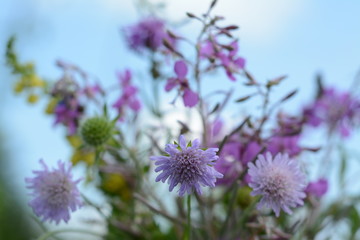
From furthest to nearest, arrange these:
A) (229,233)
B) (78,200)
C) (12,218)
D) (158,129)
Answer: (12,218)
(158,129)
(229,233)
(78,200)

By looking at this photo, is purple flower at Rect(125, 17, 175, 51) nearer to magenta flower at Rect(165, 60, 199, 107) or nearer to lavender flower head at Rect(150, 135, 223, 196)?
magenta flower at Rect(165, 60, 199, 107)

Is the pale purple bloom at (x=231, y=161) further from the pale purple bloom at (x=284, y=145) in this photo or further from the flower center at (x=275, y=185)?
the flower center at (x=275, y=185)

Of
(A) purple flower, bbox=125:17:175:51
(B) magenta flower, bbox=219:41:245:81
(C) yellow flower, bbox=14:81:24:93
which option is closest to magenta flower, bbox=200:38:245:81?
(B) magenta flower, bbox=219:41:245:81

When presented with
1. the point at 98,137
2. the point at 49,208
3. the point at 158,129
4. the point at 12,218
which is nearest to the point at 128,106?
the point at 158,129

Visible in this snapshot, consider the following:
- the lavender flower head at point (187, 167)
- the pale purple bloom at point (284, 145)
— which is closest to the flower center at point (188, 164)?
the lavender flower head at point (187, 167)

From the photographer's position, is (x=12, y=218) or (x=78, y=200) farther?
(x=12, y=218)

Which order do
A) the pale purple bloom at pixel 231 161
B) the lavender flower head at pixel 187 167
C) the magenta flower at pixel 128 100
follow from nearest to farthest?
the lavender flower head at pixel 187 167
the pale purple bloom at pixel 231 161
the magenta flower at pixel 128 100

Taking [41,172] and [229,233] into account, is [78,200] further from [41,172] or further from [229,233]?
[229,233]
